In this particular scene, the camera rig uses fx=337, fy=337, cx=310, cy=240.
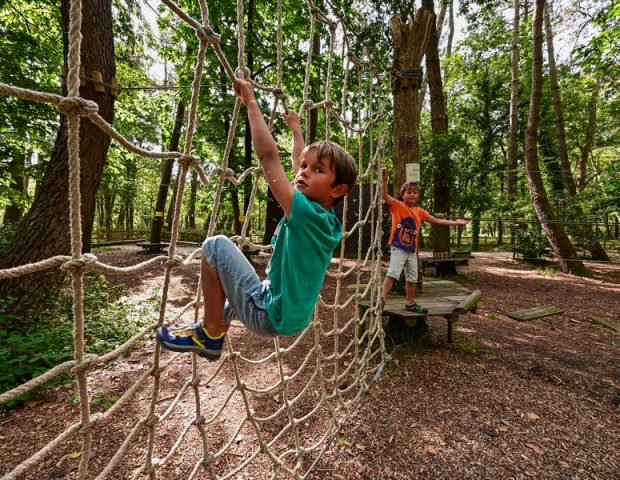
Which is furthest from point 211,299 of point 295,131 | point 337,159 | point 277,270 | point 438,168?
point 438,168

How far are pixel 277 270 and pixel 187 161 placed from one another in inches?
20.1

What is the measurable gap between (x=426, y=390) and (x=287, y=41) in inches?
289

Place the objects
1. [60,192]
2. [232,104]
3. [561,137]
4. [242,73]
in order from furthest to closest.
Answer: [561,137] < [232,104] < [60,192] < [242,73]

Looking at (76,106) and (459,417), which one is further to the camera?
(459,417)

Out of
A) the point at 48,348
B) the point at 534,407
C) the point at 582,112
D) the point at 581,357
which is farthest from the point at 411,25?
the point at 582,112

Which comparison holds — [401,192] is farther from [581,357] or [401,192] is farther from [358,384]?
[581,357]

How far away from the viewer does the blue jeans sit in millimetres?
1146

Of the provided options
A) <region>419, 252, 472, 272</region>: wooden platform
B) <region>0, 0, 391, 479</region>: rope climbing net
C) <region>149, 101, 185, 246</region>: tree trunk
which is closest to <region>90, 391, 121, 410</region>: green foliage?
<region>0, 0, 391, 479</region>: rope climbing net

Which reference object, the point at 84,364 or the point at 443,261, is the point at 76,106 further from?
the point at 443,261

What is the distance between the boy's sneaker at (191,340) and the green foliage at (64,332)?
1717mm

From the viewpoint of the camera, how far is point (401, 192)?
291cm

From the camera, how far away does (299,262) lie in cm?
110

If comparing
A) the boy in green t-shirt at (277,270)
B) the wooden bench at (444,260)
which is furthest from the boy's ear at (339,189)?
the wooden bench at (444,260)

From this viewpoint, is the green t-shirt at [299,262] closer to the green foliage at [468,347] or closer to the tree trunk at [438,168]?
the green foliage at [468,347]
